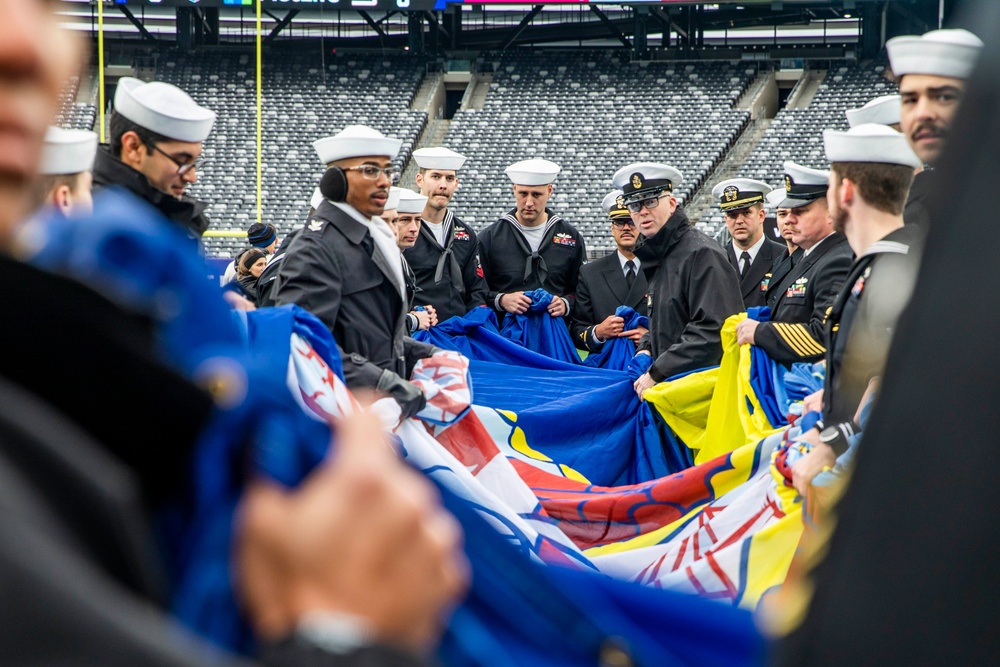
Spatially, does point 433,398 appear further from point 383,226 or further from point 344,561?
point 344,561

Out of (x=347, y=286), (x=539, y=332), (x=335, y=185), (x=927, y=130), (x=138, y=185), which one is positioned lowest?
(x=539, y=332)

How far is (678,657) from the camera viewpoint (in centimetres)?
131

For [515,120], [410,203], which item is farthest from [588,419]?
[515,120]

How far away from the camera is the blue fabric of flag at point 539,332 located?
793 cm

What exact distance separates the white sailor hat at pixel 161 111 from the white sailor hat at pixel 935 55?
1982 mm

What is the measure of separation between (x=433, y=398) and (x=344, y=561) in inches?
155

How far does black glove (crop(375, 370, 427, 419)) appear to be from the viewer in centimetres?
418

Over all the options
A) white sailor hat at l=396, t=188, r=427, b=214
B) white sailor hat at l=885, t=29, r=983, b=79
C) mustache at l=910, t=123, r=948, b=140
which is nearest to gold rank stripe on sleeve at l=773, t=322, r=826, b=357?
white sailor hat at l=885, t=29, r=983, b=79

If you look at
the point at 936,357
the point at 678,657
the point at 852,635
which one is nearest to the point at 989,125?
the point at 936,357

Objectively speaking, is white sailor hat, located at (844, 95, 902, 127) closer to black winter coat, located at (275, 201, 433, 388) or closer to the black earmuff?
black winter coat, located at (275, 201, 433, 388)

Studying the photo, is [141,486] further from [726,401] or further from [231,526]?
[726,401]

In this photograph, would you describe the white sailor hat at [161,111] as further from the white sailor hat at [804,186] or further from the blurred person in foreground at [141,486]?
the white sailor hat at [804,186]

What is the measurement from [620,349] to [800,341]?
2.67 metres

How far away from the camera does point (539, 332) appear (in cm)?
801
